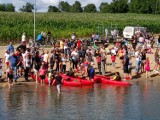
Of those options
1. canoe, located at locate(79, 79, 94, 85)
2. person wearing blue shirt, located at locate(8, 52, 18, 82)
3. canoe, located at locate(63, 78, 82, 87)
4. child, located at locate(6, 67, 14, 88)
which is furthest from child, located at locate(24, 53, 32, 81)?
canoe, located at locate(79, 79, 94, 85)

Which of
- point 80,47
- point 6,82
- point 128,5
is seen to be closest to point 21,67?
point 6,82

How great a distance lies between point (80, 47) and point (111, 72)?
10.9ft

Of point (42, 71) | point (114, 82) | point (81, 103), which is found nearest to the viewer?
point (81, 103)

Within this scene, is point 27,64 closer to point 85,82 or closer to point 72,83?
point 72,83

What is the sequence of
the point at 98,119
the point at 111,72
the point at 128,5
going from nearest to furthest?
1. the point at 98,119
2. the point at 111,72
3. the point at 128,5

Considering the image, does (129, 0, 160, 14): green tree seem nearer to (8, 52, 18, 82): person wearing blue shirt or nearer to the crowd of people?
the crowd of people

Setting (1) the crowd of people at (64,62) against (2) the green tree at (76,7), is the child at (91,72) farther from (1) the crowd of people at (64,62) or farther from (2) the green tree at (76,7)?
(2) the green tree at (76,7)

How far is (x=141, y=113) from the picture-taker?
25.6m

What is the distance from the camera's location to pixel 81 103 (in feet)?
91.7

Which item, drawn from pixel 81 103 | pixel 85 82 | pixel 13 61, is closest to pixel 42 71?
pixel 13 61

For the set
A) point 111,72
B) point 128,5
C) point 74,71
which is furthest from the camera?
point 128,5

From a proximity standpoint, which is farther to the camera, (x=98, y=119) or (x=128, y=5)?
(x=128, y=5)

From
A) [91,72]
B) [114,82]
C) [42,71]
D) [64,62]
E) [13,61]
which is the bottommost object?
[114,82]

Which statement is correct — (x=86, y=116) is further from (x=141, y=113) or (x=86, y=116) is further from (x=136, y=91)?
(x=136, y=91)
